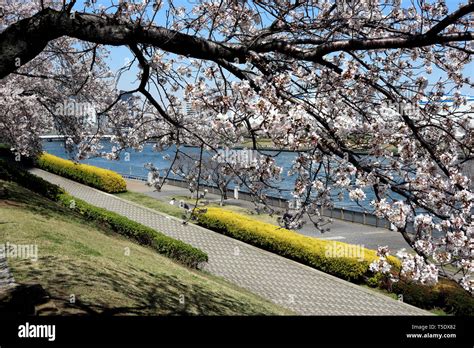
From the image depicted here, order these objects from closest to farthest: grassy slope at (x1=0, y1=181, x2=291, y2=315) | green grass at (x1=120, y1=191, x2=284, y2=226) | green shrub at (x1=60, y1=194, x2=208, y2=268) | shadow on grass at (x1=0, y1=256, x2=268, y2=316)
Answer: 1. shadow on grass at (x1=0, y1=256, x2=268, y2=316)
2. grassy slope at (x1=0, y1=181, x2=291, y2=315)
3. green shrub at (x1=60, y1=194, x2=208, y2=268)
4. green grass at (x1=120, y1=191, x2=284, y2=226)

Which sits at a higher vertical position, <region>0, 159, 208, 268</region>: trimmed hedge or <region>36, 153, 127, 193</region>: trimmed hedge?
<region>36, 153, 127, 193</region>: trimmed hedge

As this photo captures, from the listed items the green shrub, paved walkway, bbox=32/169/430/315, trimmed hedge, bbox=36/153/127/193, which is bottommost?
paved walkway, bbox=32/169/430/315

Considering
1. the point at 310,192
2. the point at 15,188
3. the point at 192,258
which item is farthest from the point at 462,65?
the point at 15,188

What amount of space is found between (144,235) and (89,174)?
15.3 m

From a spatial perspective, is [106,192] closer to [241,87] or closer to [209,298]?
[209,298]

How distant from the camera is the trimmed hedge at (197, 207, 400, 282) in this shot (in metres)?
13.5

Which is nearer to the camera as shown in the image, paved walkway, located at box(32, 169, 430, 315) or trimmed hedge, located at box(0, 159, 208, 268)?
paved walkway, located at box(32, 169, 430, 315)

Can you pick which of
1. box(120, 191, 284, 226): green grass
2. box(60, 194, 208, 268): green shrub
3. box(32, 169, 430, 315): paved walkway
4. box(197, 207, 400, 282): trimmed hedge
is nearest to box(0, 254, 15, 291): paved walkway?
box(60, 194, 208, 268): green shrub

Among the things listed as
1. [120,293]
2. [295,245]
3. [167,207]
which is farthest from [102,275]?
[167,207]

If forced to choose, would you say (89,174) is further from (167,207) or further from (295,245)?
(295,245)

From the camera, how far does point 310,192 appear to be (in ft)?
16.4

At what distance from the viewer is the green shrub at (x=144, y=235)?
13.2 m

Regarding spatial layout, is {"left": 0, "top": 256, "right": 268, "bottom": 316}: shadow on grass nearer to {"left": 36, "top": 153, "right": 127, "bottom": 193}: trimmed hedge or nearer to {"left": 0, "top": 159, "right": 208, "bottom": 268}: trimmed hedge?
{"left": 0, "top": 159, "right": 208, "bottom": 268}: trimmed hedge

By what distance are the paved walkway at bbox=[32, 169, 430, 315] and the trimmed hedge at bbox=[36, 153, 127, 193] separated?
9.12m
